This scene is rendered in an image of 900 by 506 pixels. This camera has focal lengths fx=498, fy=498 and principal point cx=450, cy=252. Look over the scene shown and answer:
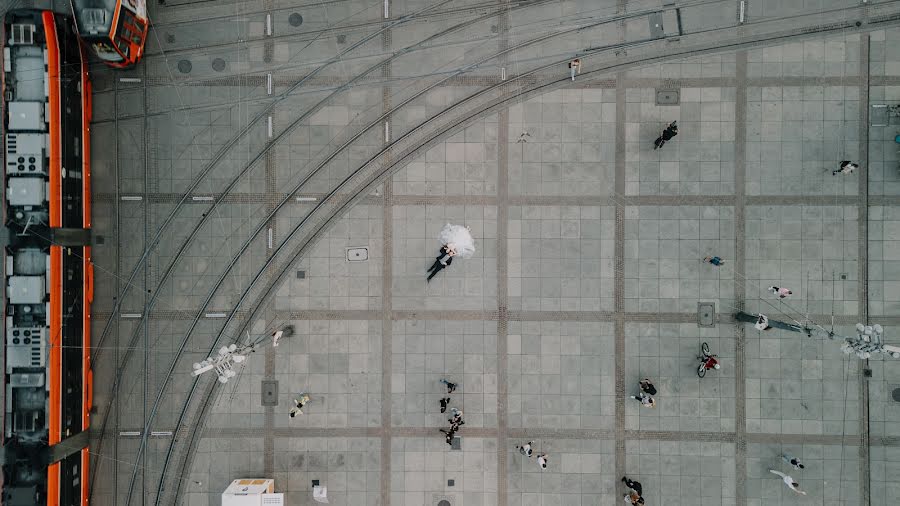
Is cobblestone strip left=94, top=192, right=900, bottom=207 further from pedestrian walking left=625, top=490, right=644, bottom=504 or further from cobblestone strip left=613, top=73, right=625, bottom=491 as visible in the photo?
pedestrian walking left=625, top=490, right=644, bottom=504

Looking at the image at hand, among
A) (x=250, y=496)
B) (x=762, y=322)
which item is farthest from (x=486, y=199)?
(x=250, y=496)

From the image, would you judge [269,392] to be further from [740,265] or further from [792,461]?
[792,461]

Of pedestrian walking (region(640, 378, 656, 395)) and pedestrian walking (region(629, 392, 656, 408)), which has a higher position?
pedestrian walking (region(640, 378, 656, 395))

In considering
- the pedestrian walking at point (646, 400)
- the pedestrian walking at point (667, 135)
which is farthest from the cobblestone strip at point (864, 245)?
the pedestrian walking at point (646, 400)

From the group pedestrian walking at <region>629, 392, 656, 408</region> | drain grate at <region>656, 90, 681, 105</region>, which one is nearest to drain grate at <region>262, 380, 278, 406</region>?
pedestrian walking at <region>629, 392, 656, 408</region>

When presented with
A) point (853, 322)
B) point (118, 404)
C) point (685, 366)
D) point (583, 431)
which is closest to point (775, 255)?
point (853, 322)
